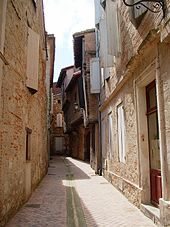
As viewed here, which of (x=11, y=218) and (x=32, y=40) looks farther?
(x=32, y=40)

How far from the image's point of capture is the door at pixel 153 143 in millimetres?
5672

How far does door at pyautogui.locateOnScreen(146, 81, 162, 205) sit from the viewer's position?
5.67 metres

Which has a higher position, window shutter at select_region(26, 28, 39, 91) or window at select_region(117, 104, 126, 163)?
window shutter at select_region(26, 28, 39, 91)

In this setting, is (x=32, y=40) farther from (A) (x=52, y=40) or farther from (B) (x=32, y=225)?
(A) (x=52, y=40)

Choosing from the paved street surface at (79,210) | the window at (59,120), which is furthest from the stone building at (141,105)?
the window at (59,120)

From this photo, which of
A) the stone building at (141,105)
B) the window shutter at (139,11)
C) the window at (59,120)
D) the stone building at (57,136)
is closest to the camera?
the stone building at (141,105)

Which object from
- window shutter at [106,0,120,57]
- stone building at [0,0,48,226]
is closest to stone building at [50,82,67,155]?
stone building at [0,0,48,226]

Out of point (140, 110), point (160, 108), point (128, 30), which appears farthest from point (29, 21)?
point (160, 108)

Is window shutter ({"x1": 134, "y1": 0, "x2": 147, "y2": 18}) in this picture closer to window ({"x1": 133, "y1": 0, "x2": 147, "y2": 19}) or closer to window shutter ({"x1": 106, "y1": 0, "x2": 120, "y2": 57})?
window ({"x1": 133, "y1": 0, "x2": 147, "y2": 19})

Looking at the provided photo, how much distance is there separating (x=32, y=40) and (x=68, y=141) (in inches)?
1044

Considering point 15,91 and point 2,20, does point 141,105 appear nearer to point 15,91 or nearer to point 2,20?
point 15,91

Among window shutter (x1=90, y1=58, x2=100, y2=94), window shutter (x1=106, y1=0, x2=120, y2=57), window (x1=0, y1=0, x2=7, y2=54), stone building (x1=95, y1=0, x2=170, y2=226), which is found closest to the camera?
stone building (x1=95, y1=0, x2=170, y2=226)

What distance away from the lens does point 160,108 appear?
4.85 m

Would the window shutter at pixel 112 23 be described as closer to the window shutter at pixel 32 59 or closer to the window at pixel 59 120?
the window shutter at pixel 32 59
